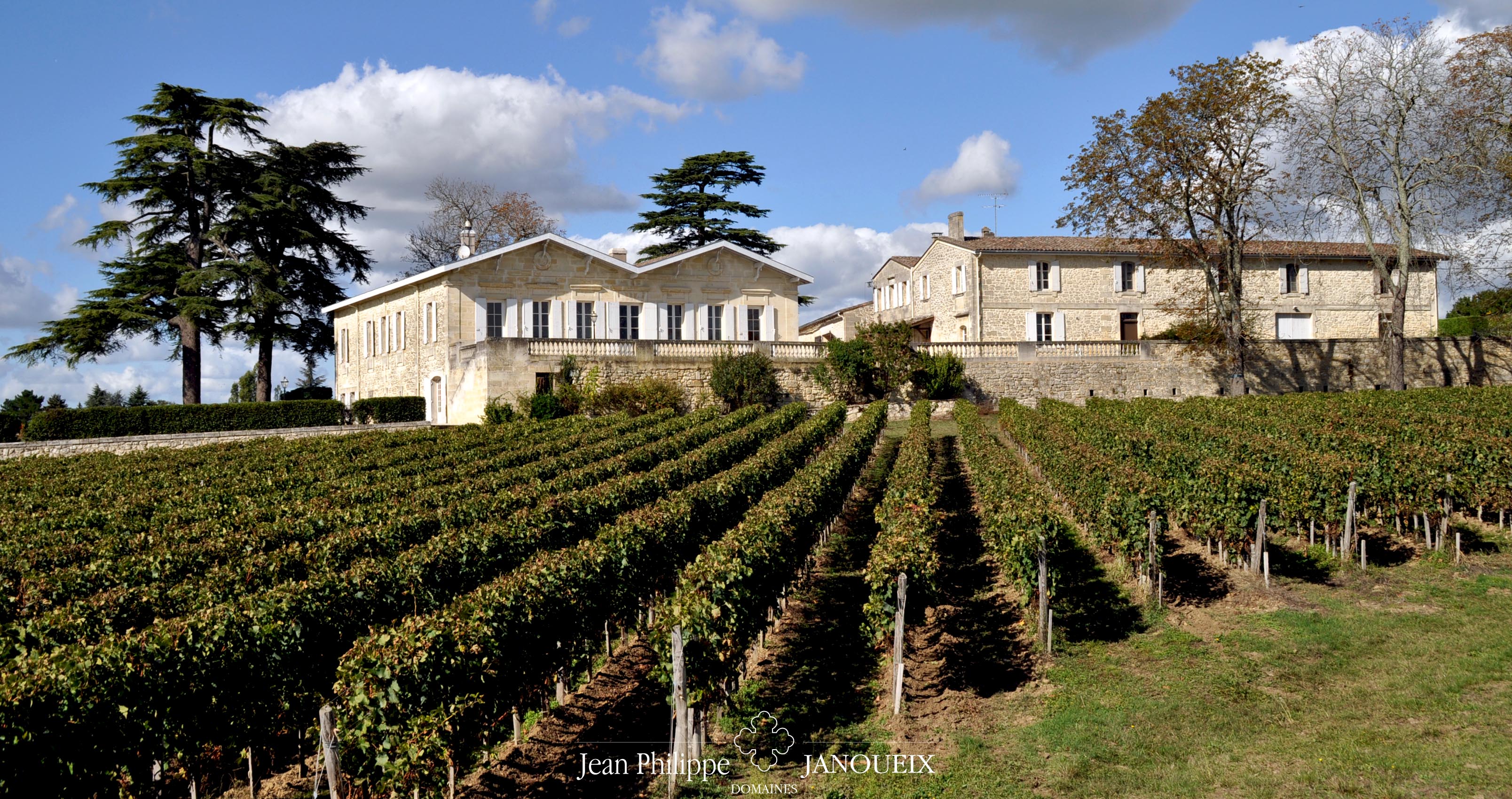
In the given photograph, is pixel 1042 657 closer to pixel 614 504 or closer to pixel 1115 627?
pixel 1115 627

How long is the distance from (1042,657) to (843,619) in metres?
2.16

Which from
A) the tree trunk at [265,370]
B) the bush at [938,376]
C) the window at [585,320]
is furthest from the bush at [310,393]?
the bush at [938,376]

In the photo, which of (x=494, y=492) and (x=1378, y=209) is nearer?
(x=494, y=492)

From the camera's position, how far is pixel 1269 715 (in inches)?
263

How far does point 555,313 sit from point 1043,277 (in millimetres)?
19071

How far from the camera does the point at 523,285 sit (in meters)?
31.5

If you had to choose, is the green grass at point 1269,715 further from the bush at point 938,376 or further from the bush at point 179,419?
the bush at point 179,419

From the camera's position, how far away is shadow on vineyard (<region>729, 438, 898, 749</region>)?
7.27 m

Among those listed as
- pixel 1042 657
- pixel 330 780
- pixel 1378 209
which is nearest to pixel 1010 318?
pixel 1378 209

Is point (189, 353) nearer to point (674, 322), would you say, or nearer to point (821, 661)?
point (674, 322)

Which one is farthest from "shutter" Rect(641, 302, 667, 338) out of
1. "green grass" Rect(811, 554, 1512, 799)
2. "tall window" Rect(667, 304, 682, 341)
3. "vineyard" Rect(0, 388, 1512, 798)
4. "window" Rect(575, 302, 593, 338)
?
"green grass" Rect(811, 554, 1512, 799)

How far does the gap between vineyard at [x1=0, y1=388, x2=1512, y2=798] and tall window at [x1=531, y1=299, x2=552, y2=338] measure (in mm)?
13895

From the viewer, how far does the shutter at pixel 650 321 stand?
32.4 meters

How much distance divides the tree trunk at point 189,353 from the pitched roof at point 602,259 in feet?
22.0
